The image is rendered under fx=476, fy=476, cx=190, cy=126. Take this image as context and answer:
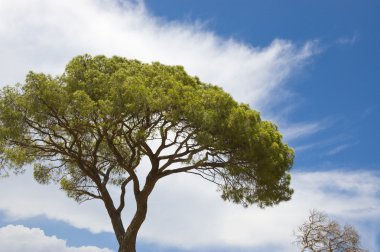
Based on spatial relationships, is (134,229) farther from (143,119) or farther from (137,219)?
(143,119)

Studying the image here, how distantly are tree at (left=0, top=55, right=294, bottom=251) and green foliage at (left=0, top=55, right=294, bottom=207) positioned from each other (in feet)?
0.13

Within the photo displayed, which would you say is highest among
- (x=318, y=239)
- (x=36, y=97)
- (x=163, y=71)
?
(x=163, y=71)

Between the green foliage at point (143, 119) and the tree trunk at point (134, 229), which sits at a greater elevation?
the green foliage at point (143, 119)

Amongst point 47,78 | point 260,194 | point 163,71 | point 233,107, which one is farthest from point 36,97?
point 260,194

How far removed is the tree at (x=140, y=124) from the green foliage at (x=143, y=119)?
0.13 ft

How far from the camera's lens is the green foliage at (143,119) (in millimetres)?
18672

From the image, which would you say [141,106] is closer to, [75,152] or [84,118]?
[84,118]

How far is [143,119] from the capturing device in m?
19.7

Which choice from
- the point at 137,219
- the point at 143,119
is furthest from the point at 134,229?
the point at 143,119

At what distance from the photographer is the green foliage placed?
18.7 meters

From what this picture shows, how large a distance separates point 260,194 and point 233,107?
5208 millimetres

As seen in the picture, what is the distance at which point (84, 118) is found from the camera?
19281 mm

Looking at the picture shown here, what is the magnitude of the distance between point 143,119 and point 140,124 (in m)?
0.64

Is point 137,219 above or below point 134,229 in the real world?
above
